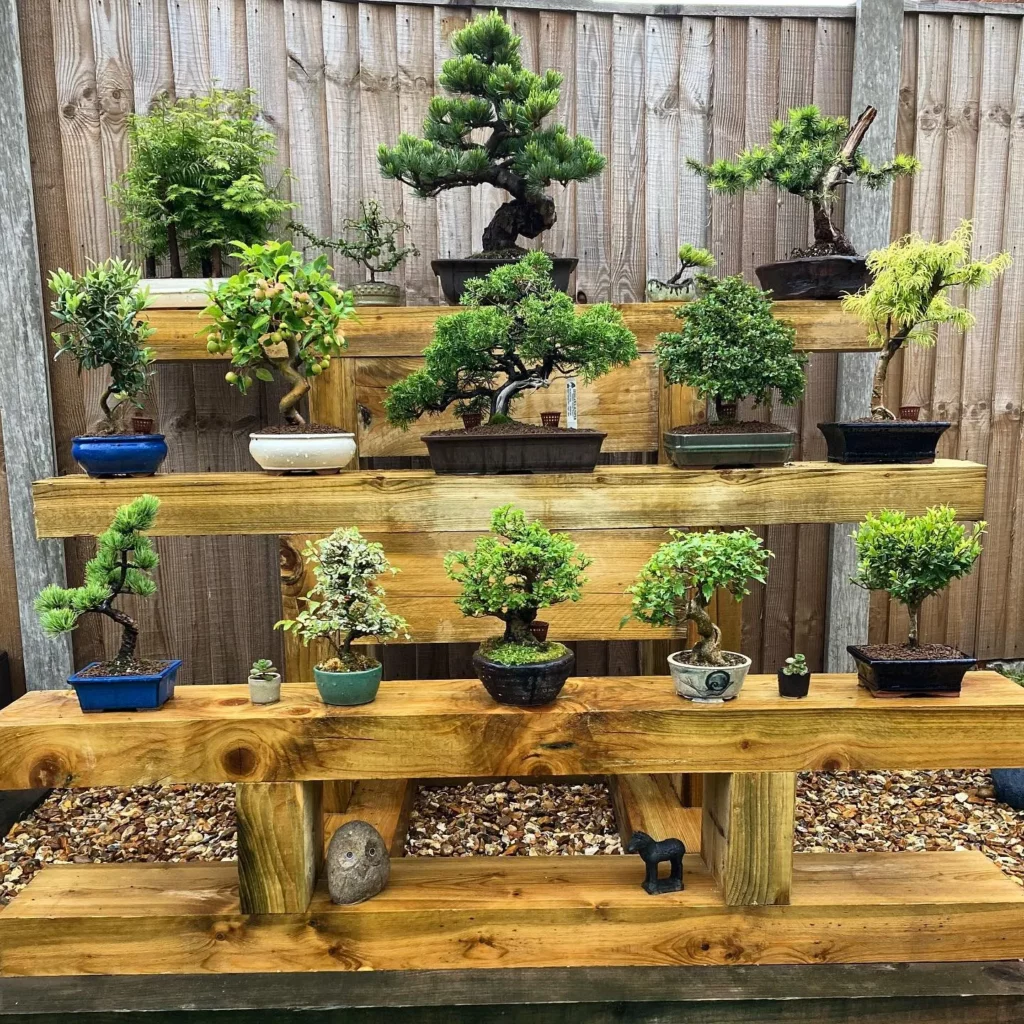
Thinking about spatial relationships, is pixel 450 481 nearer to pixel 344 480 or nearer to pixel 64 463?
pixel 344 480

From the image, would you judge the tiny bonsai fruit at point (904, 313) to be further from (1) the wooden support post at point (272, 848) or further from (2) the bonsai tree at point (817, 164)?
(1) the wooden support post at point (272, 848)

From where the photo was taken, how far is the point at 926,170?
120 inches

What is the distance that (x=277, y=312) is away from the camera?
2.01 m

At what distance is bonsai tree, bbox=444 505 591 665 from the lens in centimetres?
177

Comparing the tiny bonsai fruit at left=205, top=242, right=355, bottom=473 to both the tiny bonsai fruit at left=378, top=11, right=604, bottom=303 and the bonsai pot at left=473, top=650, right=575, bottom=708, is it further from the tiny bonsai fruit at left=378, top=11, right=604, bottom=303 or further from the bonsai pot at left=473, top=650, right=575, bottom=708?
the bonsai pot at left=473, top=650, right=575, bottom=708

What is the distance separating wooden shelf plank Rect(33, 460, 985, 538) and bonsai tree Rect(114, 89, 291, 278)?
0.82 meters

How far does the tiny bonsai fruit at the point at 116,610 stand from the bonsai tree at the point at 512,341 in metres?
0.71

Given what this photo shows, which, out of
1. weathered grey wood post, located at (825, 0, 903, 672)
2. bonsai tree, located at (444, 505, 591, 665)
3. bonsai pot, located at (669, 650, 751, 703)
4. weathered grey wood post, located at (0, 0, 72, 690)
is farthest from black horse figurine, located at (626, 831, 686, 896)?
weathered grey wood post, located at (0, 0, 72, 690)

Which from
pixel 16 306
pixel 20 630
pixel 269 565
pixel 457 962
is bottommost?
pixel 457 962

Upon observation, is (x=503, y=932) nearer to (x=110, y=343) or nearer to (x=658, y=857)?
(x=658, y=857)

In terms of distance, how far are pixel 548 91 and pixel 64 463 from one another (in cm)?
218

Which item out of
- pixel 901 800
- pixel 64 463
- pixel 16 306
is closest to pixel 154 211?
pixel 16 306

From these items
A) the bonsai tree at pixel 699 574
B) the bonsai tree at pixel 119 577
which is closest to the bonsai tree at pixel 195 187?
the bonsai tree at pixel 119 577

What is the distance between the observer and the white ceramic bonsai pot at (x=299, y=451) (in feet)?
6.79
